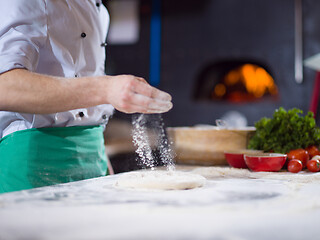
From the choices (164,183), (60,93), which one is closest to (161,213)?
(164,183)

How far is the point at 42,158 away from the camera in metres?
1.22

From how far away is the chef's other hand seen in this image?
0.92m

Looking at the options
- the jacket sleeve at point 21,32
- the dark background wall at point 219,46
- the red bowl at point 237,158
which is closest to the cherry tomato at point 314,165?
the red bowl at point 237,158

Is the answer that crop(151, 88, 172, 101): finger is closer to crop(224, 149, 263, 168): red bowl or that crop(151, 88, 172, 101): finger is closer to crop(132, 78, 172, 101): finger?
crop(132, 78, 172, 101): finger

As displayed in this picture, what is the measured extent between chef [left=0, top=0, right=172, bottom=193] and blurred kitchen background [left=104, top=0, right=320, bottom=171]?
3.02 meters

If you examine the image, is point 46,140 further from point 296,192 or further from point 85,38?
point 296,192

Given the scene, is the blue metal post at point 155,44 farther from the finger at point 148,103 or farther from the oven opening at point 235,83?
the finger at point 148,103

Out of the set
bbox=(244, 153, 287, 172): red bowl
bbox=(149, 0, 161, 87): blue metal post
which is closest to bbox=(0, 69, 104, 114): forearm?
bbox=(244, 153, 287, 172): red bowl

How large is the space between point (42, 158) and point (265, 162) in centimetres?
79

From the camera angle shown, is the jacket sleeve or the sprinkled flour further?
the sprinkled flour

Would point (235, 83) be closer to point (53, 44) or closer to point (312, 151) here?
point (312, 151)

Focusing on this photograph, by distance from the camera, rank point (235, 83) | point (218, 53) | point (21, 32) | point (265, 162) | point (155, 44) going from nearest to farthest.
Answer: point (21, 32) → point (265, 162) → point (218, 53) → point (235, 83) → point (155, 44)

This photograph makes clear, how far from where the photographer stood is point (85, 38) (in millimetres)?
1387

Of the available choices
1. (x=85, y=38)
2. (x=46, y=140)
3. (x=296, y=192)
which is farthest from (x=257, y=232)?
(x=85, y=38)
